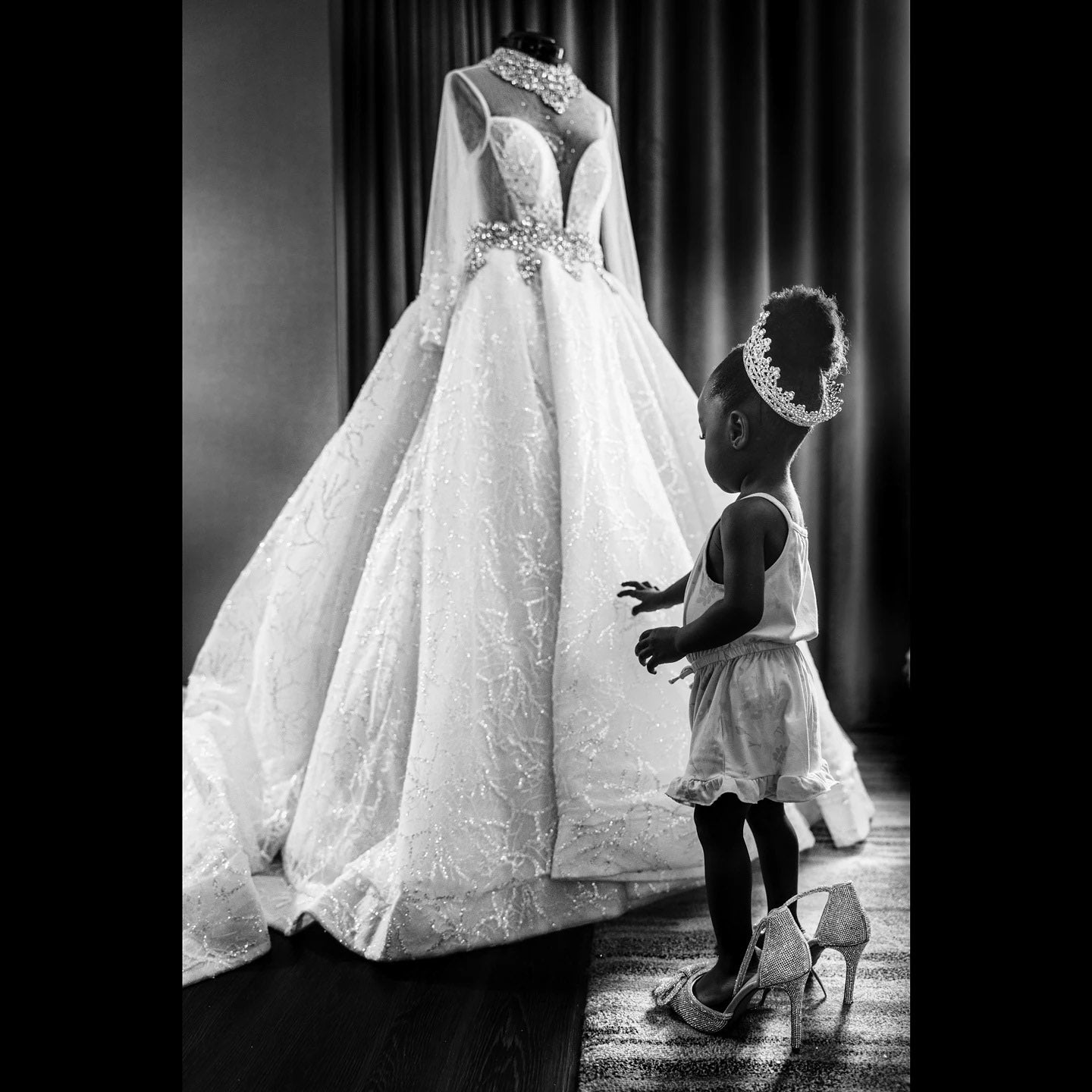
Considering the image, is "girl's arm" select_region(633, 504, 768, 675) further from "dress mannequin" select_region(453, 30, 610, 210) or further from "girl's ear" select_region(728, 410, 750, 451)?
"dress mannequin" select_region(453, 30, 610, 210)

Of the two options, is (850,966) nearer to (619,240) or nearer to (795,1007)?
(795,1007)

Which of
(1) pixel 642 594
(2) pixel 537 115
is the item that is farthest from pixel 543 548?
(2) pixel 537 115

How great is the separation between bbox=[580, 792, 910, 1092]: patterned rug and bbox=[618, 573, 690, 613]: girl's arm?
457 millimetres

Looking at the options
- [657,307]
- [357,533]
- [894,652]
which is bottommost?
[894,652]

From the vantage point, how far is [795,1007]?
0.94 metres

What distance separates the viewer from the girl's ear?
37.3 inches

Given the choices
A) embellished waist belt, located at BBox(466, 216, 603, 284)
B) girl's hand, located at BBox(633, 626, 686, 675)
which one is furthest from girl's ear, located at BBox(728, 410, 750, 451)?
embellished waist belt, located at BBox(466, 216, 603, 284)

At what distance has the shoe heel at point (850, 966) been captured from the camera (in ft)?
3.30

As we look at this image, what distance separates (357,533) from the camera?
1673 mm

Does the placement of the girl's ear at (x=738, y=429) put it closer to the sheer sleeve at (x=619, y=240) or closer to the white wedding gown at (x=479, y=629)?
the white wedding gown at (x=479, y=629)

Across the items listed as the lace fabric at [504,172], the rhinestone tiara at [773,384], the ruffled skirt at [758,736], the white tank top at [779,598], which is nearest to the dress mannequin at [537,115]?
the lace fabric at [504,172]
